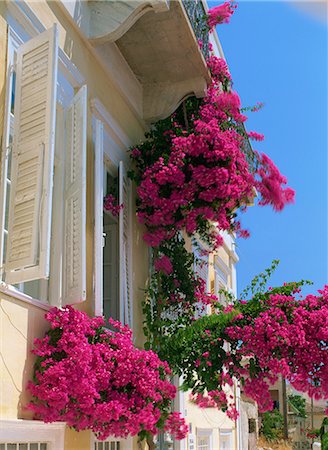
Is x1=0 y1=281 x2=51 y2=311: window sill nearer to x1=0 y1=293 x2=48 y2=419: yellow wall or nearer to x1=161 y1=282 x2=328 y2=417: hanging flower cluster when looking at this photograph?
x1=0 y1=293 x2=48 y2=419: yellow wall

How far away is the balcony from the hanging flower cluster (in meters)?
2.97

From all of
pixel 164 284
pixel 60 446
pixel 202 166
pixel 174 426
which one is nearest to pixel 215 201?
pixel 202 166

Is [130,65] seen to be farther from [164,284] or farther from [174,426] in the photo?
[174,426]

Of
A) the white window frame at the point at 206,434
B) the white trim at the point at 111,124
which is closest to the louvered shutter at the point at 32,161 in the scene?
the white trim at the point at 111,124

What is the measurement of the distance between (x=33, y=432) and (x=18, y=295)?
3.42 feet

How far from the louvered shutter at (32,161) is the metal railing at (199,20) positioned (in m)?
2.94

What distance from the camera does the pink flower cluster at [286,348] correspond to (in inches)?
263

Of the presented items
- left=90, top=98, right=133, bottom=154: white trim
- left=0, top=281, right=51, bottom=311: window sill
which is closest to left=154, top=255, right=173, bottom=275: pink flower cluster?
left=90, top=98, right=133, bottom=154: white trim

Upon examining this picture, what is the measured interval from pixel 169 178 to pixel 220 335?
1.79 metres

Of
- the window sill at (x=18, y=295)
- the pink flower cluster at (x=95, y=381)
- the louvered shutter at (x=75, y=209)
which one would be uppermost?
the louvered shutter at (x=75, y=209)

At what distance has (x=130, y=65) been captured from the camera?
8820 millimetres

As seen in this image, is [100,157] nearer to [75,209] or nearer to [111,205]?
[111,205]

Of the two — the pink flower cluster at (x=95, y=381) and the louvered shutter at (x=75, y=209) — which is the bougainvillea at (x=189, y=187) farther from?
the pink flower cluster at (x=95, y=381)

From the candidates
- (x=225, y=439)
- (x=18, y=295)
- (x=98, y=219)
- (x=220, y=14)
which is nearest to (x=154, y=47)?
(x=220, y=14)
